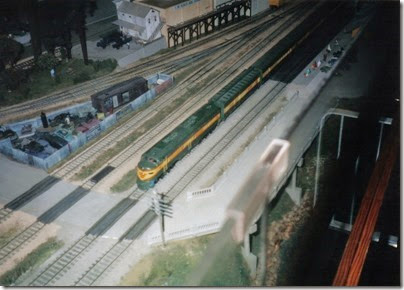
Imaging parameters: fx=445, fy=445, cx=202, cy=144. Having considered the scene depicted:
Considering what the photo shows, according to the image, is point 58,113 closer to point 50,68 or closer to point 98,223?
point 50,68

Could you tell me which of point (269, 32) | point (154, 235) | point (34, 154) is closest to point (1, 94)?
point (34, 154)

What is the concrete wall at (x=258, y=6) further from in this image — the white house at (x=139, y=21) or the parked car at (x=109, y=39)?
the parked car at (x=109, y=39)

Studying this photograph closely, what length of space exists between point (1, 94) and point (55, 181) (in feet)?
59.9

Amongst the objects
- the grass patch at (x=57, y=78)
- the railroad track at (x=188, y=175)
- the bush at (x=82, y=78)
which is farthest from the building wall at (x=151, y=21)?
the railroad track at (x=188, y=175)

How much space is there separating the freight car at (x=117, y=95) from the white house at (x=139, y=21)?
14122mm

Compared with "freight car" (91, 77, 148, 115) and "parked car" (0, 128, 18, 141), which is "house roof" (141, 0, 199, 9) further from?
"parked car" (0, 128, 18, 141)

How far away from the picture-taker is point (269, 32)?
2441 inches

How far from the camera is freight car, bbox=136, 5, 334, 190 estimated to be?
31828mm

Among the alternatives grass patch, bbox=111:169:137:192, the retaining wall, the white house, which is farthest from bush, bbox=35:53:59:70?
grass patch, bbox=111:169:137:192

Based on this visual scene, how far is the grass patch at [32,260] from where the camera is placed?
2639 centimetres

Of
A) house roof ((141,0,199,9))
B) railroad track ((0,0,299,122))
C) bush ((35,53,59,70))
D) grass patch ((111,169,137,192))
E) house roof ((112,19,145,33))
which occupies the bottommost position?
grass patch ((111,169,137,192))

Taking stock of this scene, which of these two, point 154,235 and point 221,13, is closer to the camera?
point 154,235

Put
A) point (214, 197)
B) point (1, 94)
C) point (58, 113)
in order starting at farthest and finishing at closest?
point (1, 94) < point (58, 113) < point (214, 197)

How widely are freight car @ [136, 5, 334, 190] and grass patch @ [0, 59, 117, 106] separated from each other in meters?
18.1
